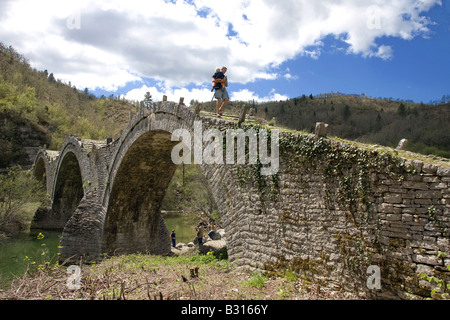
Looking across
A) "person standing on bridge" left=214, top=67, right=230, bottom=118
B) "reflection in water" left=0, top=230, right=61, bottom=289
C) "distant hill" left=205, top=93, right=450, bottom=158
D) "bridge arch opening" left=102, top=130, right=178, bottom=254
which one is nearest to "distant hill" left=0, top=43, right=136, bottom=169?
"reflection in water" left=0, top=230, right=61, bottom=289

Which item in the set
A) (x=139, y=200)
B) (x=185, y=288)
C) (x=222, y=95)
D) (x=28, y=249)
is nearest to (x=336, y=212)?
(x=185, y=288)

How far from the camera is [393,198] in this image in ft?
15.5

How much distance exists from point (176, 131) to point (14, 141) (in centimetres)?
3864

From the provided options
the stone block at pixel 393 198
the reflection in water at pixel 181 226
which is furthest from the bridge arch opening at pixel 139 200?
the stone block at pixel 393 198

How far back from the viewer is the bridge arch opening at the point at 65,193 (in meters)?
24.6

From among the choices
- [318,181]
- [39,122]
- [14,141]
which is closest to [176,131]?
[318,181]

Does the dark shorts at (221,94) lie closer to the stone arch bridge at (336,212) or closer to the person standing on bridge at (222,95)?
the person standing on bridge at (222,95)

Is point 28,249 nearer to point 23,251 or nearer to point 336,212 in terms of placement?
point 23,251

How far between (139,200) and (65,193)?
14.0m

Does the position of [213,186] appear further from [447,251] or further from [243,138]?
[447,251]

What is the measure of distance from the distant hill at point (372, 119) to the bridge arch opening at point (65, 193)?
13034mm

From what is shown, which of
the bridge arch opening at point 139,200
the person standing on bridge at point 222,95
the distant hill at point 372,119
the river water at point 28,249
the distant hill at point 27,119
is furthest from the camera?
the distant hill at point 27,119

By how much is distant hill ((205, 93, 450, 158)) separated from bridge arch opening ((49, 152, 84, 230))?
1303 centimetres

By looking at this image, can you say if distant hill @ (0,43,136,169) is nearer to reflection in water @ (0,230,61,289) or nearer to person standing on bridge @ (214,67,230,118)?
reflection in water @ (0,230,61,289)
